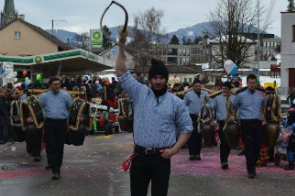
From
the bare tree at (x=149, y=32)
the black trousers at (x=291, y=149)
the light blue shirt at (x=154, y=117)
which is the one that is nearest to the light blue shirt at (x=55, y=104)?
the black trousers at (x=291, y=149)

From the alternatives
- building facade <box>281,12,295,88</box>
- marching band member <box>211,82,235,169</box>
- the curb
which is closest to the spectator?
the curb

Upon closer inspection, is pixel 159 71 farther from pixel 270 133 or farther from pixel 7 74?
pixel 7 74

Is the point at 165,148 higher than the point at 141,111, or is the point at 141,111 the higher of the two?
the point at 141,111

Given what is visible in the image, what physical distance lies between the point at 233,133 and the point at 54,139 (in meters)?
3.22

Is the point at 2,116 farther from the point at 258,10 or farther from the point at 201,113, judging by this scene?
the point at 258,10

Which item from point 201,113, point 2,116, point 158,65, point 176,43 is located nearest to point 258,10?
point 2,116

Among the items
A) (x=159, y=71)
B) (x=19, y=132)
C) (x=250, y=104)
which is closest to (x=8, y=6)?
(x=19, y=132)

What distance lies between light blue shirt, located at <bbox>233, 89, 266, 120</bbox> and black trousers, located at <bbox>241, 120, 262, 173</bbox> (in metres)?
0.10

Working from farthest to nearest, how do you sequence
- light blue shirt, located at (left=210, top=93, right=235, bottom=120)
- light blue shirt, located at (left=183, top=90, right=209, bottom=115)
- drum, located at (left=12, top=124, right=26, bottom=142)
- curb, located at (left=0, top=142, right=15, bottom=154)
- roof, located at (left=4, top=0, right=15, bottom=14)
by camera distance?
Answer: roof, located at (left=4, top=0, right=15, bottom=14), curb, located at (left=0, top=142, right=15, bottom=154), drum, located at (left=12, top=124, right=26, bottom=142), light blue shirt, located at (left=183, top=90, right=209, bottom=115), light blue shirt, located at (left=210, top=93, right=235, bottom=120)

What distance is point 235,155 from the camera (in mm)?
13891

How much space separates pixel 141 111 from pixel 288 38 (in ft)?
149

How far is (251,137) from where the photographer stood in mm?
10539

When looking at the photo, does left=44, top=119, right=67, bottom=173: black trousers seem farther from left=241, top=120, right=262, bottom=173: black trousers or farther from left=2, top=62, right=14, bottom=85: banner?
left=2, top=62, right=14, bottom=85: banner

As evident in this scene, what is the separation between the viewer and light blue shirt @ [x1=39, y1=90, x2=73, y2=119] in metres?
10.6
